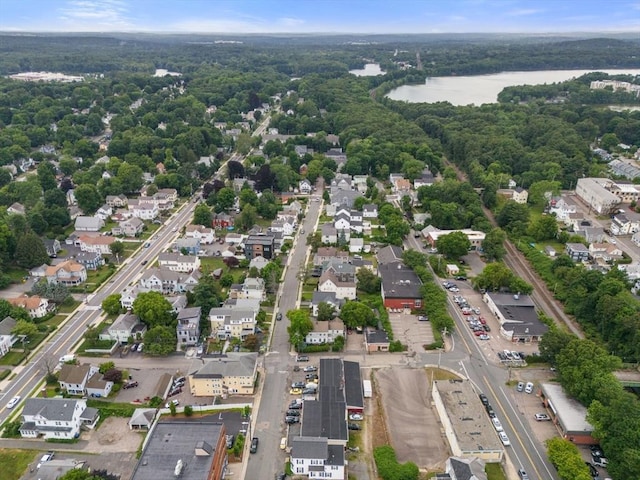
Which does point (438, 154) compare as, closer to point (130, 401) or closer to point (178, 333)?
point (178, 333)

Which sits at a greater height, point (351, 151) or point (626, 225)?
point (351, 151)

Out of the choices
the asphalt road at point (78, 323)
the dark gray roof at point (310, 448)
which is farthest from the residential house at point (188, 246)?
the dark gray roof at point (310, 448)

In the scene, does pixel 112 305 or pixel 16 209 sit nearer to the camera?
pixel 112 305

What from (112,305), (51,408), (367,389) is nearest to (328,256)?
(367,389)

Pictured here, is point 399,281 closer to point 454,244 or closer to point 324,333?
point 454,244

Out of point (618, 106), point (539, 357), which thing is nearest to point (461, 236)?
point (539, 357)

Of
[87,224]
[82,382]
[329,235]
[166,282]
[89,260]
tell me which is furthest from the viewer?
[87,224]

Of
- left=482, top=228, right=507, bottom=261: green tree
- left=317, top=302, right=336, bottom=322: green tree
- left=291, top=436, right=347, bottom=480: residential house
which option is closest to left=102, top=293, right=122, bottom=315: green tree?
left=317, top=302, right=336, bottom=322: green tree
